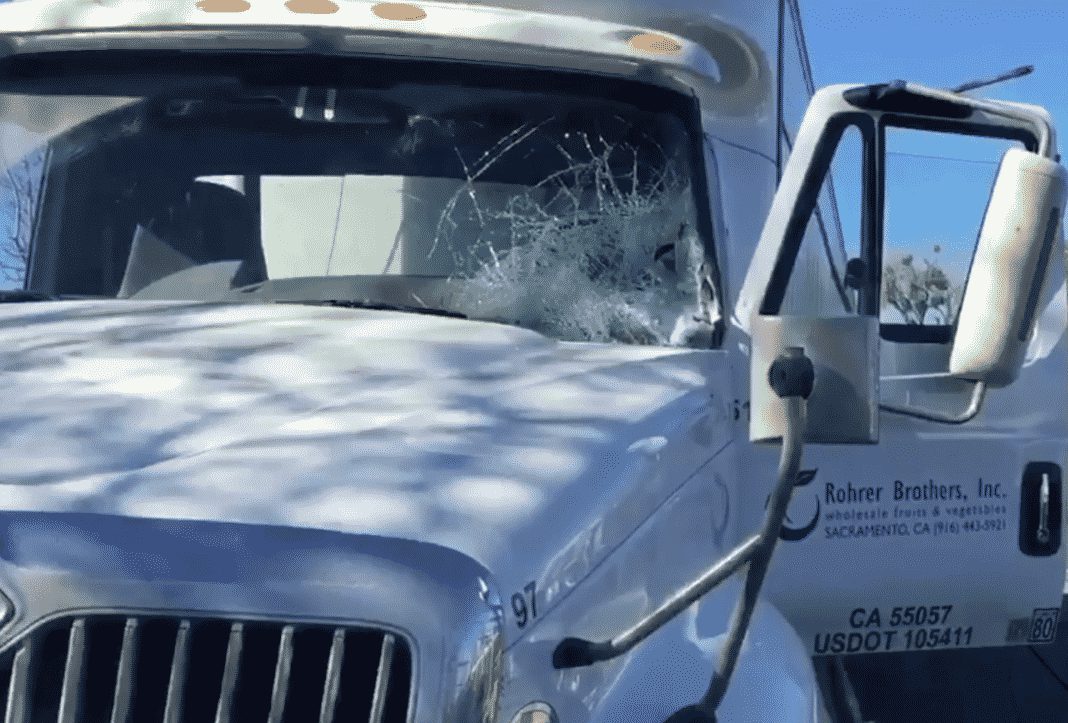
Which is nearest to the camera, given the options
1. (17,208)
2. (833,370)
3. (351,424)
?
(351,424)

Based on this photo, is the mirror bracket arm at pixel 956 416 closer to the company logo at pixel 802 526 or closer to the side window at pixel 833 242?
the side window at pixel 833 242

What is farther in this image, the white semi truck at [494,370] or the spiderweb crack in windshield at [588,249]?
the spiderweb crack in windshield at [588,249]

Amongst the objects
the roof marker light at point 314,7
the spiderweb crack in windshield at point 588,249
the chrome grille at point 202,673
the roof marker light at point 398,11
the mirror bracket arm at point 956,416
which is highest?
the roof marker light at point 398,11

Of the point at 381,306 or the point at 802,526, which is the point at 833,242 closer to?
the point at 802,526

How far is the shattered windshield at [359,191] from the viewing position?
3.43 metres

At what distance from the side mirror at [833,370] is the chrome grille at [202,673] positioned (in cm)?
96

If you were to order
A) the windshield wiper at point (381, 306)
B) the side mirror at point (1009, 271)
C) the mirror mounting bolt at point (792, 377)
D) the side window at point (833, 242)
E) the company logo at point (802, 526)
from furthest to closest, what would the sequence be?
the company logo at point (802, 526) < the side window at point (833, 242) < the windshield wiper at point (381, 306) < the side mirror at point (1009, 271) < the mirror mounting bolt at point (792, 377)

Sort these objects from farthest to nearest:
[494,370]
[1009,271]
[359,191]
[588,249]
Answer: [359,191] → [588,249] → [1009,271] → [494,370]

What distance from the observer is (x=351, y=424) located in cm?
227

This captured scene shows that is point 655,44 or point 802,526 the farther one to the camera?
point 802,526

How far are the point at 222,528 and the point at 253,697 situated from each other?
0.69ft

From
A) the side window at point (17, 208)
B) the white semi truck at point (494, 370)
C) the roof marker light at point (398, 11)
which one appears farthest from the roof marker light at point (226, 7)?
the side window at point (17, 208)

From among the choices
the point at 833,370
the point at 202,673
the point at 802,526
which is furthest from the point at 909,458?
the point at 202,673

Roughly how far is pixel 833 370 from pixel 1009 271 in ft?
2.19
